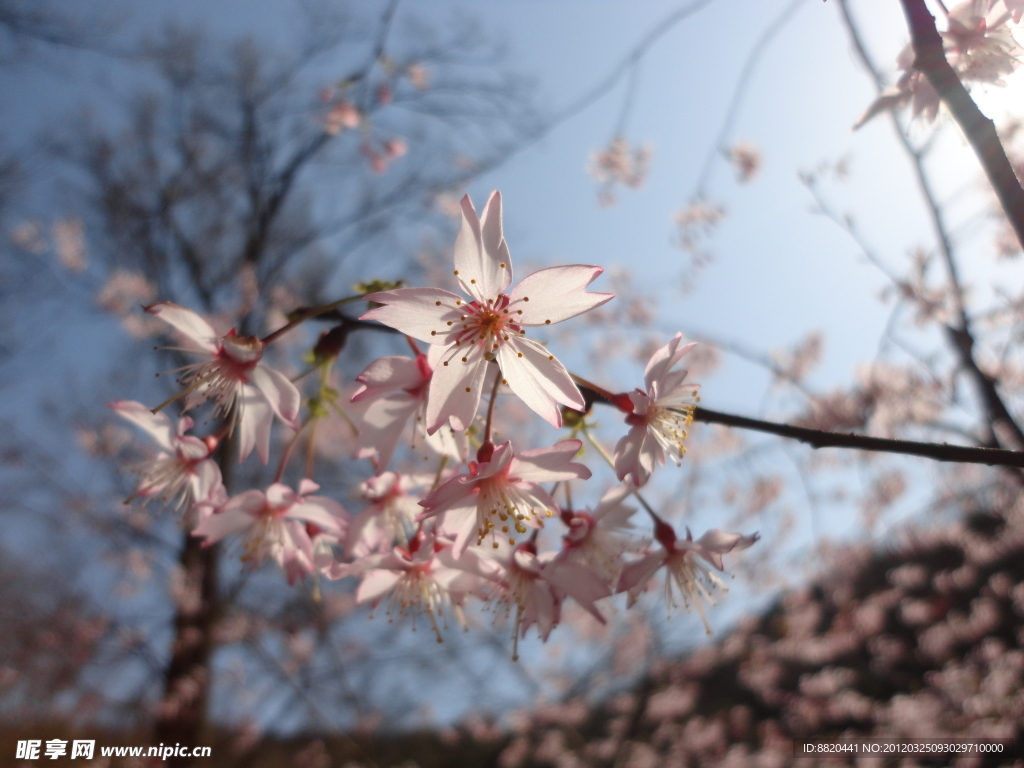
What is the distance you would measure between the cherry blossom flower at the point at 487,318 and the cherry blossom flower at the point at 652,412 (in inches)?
5.9

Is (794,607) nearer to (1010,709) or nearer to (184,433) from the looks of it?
(1010,709)

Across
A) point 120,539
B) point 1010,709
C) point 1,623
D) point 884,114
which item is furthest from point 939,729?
point 1,623

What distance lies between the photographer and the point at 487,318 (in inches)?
43.4

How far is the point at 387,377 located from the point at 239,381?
0.35 metres

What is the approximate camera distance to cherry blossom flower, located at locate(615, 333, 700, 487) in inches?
40.9

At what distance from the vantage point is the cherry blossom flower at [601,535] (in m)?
1.18

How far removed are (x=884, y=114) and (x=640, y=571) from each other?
4.57 ft

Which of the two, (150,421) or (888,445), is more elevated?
(150,421)

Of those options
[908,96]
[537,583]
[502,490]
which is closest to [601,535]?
[537,583]

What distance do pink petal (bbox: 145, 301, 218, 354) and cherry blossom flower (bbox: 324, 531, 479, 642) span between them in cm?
53

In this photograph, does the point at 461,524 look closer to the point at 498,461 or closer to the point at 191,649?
the point at 498,461

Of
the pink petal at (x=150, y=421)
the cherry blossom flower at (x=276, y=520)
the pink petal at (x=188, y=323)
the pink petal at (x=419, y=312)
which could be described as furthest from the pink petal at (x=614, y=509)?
the pink petal at (x=150, y=421)

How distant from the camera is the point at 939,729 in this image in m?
6.87

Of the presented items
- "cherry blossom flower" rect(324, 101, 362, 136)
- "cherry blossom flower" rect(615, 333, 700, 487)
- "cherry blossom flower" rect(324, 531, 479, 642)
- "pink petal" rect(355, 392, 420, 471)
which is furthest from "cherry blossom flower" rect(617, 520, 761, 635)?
"cherry blossom flower" rect(324, 101, 362, 136)
